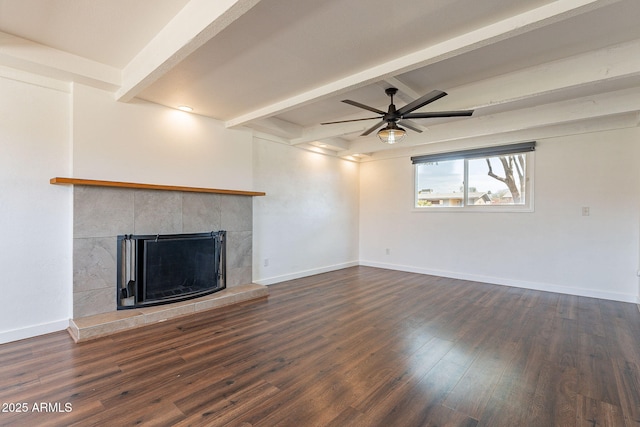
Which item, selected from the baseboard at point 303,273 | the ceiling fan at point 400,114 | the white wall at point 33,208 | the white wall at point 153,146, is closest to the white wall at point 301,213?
the baseboard at point 303,273

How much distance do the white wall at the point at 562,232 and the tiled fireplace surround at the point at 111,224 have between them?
375 cm

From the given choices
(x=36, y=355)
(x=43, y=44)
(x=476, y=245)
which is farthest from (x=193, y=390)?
(x=476, y=245)

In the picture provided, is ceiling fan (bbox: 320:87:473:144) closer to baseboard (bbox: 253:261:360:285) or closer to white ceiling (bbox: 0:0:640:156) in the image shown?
white ceiling (bbox: 0:0:640:156)

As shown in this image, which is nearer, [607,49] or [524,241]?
[607,49]

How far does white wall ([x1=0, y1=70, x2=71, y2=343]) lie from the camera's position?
2.73m

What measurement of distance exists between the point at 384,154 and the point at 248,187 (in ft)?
10.7

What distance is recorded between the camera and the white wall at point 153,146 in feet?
10.1

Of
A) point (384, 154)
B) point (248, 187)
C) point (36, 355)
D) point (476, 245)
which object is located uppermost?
point (384, 154)

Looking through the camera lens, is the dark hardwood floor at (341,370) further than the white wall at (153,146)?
No

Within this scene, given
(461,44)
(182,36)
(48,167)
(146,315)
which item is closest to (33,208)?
(48,167)

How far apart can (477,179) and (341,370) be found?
14.8 ft

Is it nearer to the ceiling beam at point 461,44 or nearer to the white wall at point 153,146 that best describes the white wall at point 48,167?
the white wall at point 153,146

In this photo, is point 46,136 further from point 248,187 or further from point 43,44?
point 248,187

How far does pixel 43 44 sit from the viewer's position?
2559mm
